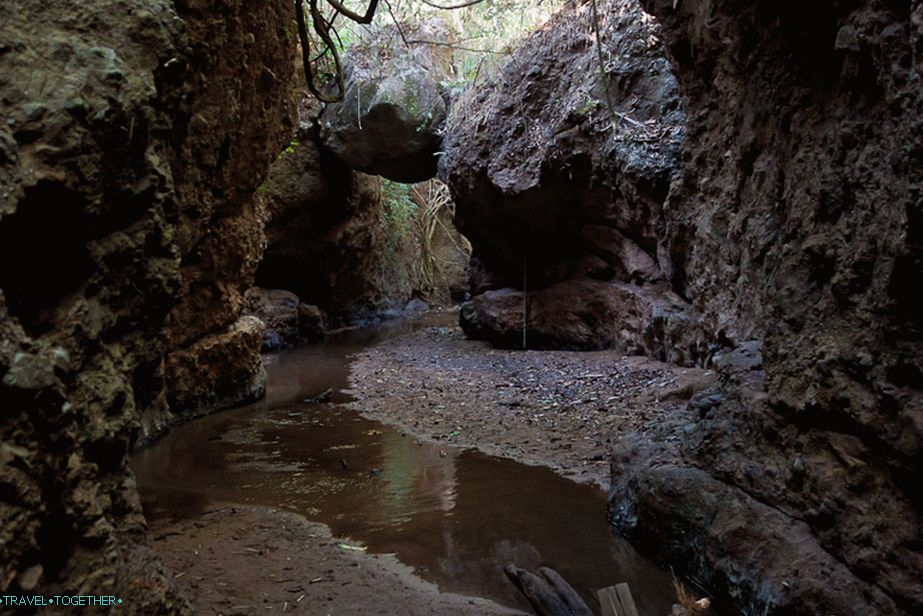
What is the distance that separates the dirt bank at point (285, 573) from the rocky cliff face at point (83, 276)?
0.80m

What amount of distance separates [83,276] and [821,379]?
3.04 metres

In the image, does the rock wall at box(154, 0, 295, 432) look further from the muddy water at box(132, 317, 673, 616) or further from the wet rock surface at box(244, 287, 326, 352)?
the wet rock surface at box(244, 287, 326, 352)

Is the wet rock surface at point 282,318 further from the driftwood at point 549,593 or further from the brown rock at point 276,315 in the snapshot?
the driftwood at point 549,593

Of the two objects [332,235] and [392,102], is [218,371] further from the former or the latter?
[332,235]

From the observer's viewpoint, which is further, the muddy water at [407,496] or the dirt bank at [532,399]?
the dirt bank at [532,399]

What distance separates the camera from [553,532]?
3953 millimetres

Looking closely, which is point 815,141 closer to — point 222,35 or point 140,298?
point 140,298

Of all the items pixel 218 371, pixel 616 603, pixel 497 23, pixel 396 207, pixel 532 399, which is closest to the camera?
pixel 616 603

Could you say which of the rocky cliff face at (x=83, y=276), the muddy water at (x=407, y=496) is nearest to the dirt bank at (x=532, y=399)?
the muddy water at (x=407, y=496)

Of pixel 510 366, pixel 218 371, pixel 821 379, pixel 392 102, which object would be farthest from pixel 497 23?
pixel 821 379

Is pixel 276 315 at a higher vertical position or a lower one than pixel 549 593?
higher

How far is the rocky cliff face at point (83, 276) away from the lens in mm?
1775

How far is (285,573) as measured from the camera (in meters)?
3.33

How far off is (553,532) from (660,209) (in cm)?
558
